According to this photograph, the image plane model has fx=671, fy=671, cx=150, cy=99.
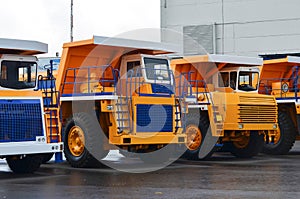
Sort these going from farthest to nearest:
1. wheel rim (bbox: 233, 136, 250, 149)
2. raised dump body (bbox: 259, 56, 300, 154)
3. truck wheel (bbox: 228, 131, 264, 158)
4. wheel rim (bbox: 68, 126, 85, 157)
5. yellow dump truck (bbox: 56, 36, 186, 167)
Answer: raised dump body (bbox: 259, 56, 300, 154), wheel rim (bbox: 233, 136, 250, 149), truck wheel (bbox: 228, 131, 264, 158), wheel rim (bbox: 68, 126, 85, 157), yellow dump truck (bbox: 56, 36, 186, 167)

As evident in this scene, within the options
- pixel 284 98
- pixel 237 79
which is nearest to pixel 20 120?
pixel 237 79

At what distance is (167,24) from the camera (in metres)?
41.3

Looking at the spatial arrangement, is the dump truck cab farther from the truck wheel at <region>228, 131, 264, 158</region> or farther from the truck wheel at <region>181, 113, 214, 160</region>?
the truck wheel at <region>181, 113, 214, 160</region>

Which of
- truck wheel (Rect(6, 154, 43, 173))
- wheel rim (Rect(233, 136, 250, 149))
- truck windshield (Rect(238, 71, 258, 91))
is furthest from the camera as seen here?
truck windshield (Rect(238, 71, 258, 91))

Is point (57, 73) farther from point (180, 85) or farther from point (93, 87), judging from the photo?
point (180, 85)

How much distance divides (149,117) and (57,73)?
293cm

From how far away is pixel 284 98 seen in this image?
22000 millimetres

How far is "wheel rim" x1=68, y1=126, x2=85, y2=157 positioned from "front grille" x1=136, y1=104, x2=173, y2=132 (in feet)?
4.90

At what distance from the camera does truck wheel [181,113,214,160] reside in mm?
19438

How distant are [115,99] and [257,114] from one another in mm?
5497

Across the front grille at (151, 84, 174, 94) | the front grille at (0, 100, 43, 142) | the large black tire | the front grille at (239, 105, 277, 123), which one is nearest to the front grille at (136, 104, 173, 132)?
the front grille at (151, 84, 174, 94)

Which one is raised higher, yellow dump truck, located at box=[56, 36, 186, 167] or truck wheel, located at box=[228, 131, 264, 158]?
yellow dump truck, located at box=[56, 36, 186, 167]

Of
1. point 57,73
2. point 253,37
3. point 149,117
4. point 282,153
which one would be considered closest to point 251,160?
point 282,153

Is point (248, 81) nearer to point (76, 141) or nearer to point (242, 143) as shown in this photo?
point (242, 143)
